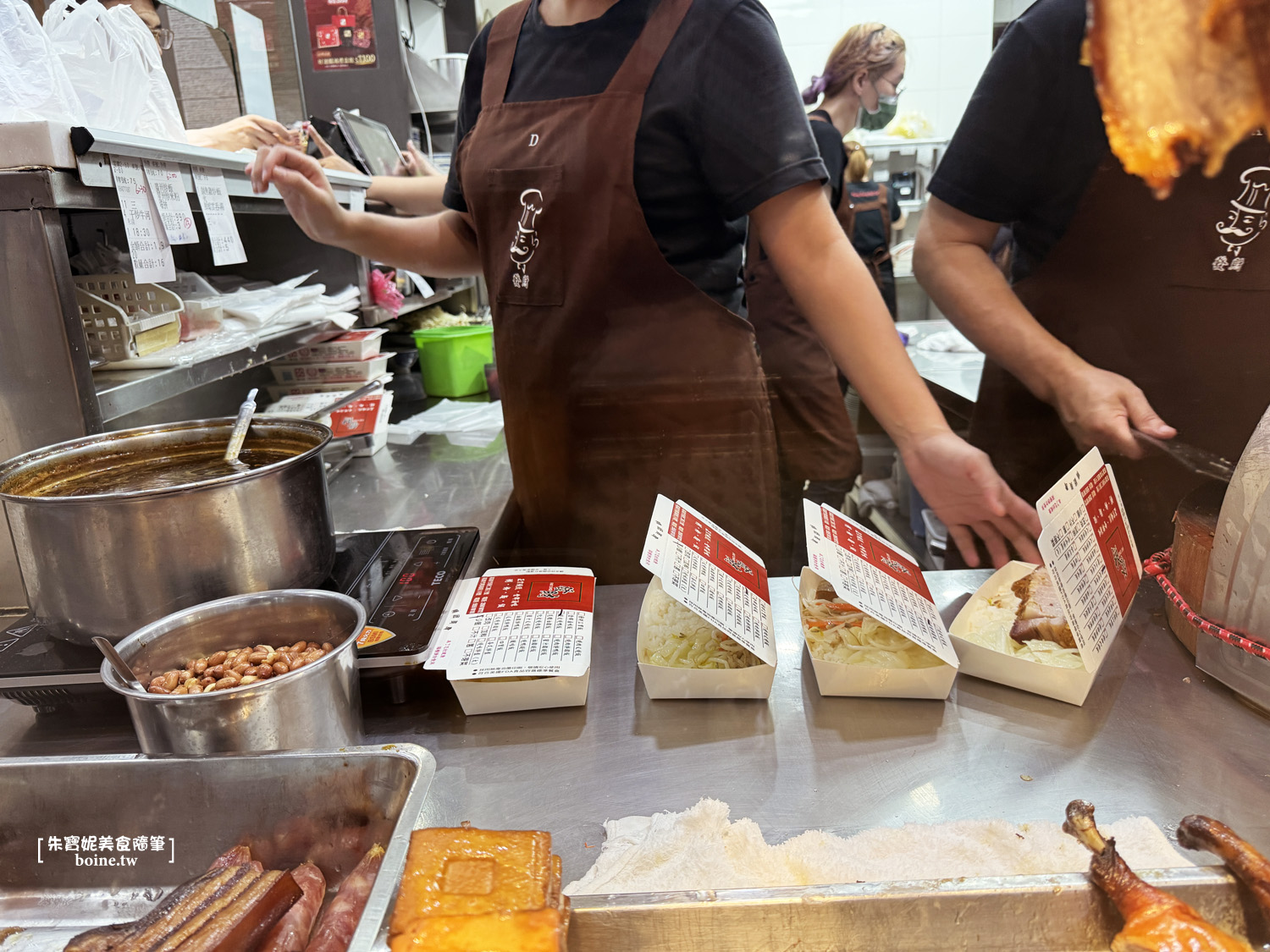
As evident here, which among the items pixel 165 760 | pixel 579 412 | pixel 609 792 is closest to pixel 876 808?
pixel 609 792

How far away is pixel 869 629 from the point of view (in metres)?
0.91

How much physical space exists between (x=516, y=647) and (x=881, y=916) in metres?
0.47

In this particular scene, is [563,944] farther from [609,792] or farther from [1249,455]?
[1249,455]

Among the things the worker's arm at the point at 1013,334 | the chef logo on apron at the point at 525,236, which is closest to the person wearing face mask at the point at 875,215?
the worker's arm at the point at 1013,334

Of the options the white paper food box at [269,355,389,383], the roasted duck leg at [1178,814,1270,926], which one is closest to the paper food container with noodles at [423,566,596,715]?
the roasted duck leg at [1178,814,1270,926]

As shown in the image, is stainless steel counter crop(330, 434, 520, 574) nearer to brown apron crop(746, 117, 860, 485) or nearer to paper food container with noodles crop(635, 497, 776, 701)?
paper food container with noodles crop(635, 497, 776, 701)

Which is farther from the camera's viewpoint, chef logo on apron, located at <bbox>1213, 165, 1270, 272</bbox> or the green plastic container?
the green plastic container

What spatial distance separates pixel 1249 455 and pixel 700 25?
898 mm

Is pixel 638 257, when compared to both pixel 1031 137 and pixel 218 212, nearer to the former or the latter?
pixel 1031 137

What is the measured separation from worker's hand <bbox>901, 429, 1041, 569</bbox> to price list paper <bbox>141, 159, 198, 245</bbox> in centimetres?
110

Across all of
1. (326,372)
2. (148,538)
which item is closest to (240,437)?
(148,538)

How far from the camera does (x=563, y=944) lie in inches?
20.8

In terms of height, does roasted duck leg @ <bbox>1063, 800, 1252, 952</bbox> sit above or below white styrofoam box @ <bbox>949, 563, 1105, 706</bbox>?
above

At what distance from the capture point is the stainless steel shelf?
1142 mm
